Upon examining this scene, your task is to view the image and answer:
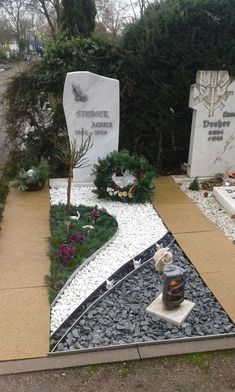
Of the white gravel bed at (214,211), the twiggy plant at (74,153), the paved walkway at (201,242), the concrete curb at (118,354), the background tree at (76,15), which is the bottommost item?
Answer: the concrete curb at (118,354)

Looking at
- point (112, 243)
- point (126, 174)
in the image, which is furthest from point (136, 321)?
point (126, 174)

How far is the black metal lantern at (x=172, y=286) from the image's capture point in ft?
11.2

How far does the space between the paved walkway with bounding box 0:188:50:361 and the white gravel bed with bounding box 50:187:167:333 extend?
170 mm

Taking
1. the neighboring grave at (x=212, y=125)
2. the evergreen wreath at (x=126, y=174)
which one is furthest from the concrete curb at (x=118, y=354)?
the neighboring grave at (x=212, y=125)

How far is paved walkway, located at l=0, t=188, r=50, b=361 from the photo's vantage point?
328 centimetres

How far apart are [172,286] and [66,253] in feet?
4.54

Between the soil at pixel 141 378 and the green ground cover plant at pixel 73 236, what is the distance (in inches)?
36.2

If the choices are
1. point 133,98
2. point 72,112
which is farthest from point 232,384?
point 133,98

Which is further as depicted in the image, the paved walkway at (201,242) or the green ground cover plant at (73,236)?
the green ground cover plant at (73,236)

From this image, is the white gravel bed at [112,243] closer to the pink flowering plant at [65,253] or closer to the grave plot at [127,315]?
the grave plot at [127,315]

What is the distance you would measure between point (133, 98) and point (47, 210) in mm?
2784

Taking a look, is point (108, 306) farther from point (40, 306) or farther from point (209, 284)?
point (209, 284)

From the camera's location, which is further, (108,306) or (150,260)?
(150,260)

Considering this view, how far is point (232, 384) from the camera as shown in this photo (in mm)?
2943
